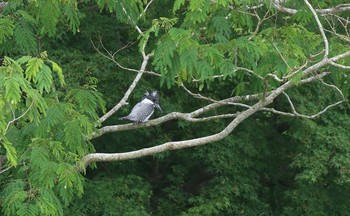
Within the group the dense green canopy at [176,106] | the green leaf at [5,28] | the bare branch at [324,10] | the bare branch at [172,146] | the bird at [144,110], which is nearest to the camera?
the dense green canopy at [176,106]

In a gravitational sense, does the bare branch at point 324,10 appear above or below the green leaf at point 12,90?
below

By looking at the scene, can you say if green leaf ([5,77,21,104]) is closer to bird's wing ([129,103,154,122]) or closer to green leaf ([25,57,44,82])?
green leaf ([25,57,44,82])

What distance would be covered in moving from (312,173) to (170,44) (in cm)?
384

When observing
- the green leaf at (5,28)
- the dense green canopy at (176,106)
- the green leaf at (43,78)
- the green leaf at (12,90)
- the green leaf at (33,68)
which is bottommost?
the dense green canopy at (176,106)

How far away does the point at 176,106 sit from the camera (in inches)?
424

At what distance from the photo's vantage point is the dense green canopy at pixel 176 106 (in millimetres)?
7004

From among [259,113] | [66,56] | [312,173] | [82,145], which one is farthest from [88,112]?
[259,113]

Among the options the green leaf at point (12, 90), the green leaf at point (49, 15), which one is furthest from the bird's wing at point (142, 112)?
the green leaf at point (12, 90)

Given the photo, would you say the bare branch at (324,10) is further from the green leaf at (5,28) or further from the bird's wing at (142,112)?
the green leaf at (5,28)

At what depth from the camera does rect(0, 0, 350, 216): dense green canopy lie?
23.0ft

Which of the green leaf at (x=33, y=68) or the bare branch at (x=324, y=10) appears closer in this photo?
the green leaf at (x=33, y=68)

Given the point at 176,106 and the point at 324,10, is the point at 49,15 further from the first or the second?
the point at 176,106

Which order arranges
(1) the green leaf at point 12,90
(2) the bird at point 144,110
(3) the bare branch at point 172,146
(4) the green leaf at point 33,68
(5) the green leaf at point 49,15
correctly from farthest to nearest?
(2) the bird at point 144,110
(5) the green leaf at point 49,15
(3) the bare branch at point 172,146
(4) the green leaf at point 33,68
(1) the green leaf at point 12,90

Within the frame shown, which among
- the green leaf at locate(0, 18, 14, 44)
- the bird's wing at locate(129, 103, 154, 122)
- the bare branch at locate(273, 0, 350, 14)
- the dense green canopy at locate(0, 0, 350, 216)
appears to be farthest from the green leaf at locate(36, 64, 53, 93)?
the bare branch at locate(273, 0, 350, 14)
